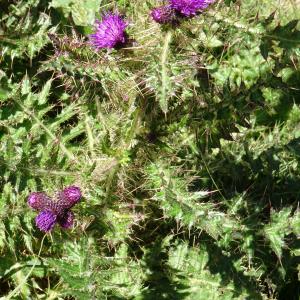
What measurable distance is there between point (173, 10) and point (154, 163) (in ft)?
2.84

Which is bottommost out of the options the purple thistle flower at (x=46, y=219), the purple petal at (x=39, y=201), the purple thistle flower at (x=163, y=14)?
the purple thistle flower at (x=46, y=219)

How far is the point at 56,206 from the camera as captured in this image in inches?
97.5

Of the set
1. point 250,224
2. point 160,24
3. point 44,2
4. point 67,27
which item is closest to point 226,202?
point 250,224

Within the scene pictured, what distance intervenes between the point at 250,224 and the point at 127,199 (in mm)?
693

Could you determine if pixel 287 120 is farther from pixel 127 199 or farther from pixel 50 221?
pixel 50 221

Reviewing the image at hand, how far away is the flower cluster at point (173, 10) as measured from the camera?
215cm

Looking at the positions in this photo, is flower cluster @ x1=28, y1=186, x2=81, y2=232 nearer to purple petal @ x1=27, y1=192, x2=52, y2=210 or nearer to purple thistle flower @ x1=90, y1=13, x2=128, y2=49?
purple petal @ x1=27, y1=192, x2=52, y2=210

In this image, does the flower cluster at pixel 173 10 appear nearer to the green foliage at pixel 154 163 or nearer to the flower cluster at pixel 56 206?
the green foliage at pixel 154 163

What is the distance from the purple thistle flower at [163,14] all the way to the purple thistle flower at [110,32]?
291mm

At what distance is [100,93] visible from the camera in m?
3.21

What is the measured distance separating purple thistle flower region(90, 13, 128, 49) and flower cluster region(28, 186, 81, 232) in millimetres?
678

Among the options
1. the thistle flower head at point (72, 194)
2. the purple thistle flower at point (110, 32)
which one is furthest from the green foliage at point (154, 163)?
the thistle flower head at point (72, 194)

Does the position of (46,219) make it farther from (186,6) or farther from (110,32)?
(186,6)

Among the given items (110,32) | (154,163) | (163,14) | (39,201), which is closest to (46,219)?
(39,201)
